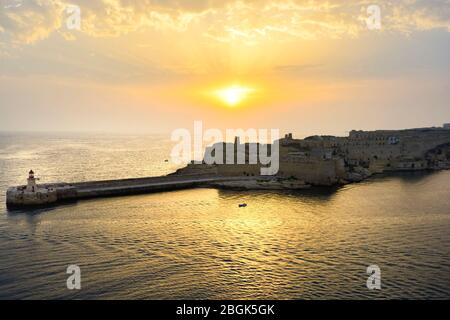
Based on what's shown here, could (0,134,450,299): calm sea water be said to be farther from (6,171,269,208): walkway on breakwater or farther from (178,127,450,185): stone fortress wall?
(178,127,450,185): stone fortress wall

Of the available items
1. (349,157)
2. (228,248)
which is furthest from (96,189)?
(349,157)

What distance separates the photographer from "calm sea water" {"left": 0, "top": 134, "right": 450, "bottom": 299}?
18.0 meters

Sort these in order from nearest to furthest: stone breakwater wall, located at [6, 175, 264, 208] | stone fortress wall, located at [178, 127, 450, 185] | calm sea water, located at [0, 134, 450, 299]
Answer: calm sea water, located at [0, 134, 450, 299]
stone breakwater wall, located at [6, 175, 264, 208]
stone fortress wall, located at [178, 127, 450, 185]

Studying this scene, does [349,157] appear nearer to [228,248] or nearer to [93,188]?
[93,188]

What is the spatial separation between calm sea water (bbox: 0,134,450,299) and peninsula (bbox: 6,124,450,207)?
12.1ft

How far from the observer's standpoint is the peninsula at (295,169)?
4244 cm

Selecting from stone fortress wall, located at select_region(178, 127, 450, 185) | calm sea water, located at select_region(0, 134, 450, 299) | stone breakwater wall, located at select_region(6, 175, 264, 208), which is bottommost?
calm sea water, located at select_region(0, 134, 450, 299)

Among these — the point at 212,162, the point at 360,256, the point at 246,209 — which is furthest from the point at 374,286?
the point at 212,162

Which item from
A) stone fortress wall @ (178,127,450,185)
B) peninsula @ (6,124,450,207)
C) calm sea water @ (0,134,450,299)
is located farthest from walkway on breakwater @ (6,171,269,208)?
stone fortress wall @ (178,127,450,185)

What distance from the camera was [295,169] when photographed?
55875mm

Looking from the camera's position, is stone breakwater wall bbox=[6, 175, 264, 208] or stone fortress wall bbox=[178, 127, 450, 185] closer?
stone breakwater wall bbox=[6, 175, 264, 208]

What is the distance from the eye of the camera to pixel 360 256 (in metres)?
22.4
